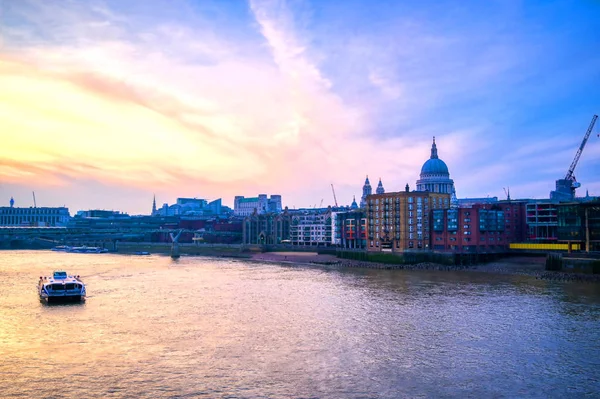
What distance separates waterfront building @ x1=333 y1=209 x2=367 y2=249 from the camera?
520 ft

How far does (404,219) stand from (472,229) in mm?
17623

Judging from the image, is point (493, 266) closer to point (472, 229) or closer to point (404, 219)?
point (472, 229)

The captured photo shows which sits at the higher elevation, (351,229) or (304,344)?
(351,229)

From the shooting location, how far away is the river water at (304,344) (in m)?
30.5

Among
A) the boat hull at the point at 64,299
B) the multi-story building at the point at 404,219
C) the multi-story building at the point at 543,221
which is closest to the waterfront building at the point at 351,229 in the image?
the multi-story building at the point at 404,219

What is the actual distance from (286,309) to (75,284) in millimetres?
28570

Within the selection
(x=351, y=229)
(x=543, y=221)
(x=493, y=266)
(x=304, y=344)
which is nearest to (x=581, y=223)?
(x=493, y=266)

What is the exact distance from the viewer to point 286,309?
57.1m

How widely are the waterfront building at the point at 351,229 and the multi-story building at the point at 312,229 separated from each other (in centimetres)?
804

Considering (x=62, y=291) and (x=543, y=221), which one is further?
(x=543, y=221)

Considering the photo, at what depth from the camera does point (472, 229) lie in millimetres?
125625

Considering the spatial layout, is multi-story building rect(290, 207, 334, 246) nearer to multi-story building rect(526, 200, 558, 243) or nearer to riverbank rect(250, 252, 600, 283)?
riverbank rect(250, 252, 600, 283)

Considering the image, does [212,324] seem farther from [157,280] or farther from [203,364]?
[157,280]

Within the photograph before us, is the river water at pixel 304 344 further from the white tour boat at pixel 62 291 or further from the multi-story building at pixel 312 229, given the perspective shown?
the multi-story building at pixel 312 229
